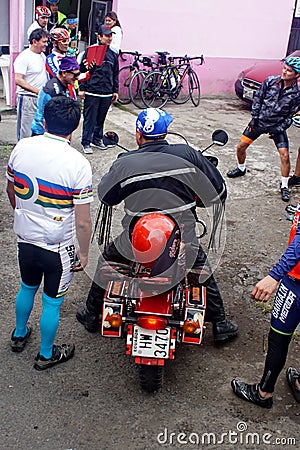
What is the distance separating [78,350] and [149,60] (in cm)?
864

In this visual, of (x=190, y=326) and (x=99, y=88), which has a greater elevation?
(x=99, y=88)

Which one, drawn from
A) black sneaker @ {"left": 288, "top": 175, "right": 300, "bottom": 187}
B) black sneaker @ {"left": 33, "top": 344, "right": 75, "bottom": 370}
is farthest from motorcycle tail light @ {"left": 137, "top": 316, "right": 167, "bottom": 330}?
black sneaker @ {"left": 288, "top": 175, "right": 300, "bottom": 187}

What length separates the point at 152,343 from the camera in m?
3.39

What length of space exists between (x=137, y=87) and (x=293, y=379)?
888 cm

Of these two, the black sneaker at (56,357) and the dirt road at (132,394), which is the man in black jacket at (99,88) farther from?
the black sneaker at (56,357)

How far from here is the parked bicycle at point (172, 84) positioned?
37.8 feet

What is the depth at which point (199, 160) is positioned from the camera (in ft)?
11.8

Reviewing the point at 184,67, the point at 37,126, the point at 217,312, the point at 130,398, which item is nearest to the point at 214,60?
the point at 184,67

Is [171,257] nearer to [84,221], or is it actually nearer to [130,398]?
[84,221]

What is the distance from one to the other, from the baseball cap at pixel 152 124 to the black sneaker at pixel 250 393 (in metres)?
1.75

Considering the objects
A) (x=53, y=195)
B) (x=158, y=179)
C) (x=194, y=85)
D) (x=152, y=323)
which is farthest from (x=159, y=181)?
(x=194, y=85)

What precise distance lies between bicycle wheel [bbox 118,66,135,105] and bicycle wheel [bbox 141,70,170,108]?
0.39 m

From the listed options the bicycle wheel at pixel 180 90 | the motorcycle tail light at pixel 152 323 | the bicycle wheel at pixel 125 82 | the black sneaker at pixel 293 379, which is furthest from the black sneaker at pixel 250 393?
the bicycle wheel at pixel 180 90

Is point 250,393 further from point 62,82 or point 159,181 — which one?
point 62,82
